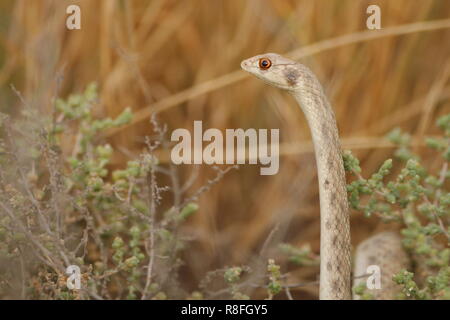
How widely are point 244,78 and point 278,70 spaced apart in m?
0.69

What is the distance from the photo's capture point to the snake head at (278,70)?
40.8 inches

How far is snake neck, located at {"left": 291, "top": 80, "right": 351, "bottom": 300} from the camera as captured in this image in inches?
39.9

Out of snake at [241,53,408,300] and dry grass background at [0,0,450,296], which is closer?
snake at [241,53,408,300]

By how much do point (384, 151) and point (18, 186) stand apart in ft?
2.93

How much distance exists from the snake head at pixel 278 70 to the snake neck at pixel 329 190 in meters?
0.02

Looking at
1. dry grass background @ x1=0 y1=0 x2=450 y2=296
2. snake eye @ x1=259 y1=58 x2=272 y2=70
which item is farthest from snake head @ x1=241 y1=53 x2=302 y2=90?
dry grass background @ x1=0 y1=0 x2=450 y2=296

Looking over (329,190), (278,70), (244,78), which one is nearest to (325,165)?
(329,190)

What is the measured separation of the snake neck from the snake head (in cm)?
2

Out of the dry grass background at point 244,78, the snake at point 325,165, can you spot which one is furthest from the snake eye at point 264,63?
the dry grass background at point 244,78

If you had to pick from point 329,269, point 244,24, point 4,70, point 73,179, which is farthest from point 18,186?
point 244,24

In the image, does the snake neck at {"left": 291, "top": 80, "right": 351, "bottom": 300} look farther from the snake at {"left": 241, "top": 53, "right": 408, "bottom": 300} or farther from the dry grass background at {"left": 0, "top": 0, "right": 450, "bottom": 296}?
the dry grass background at {"left": 0, "top": 0, "right": 450, "bottom": 296}

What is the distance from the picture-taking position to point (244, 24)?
180 cm
